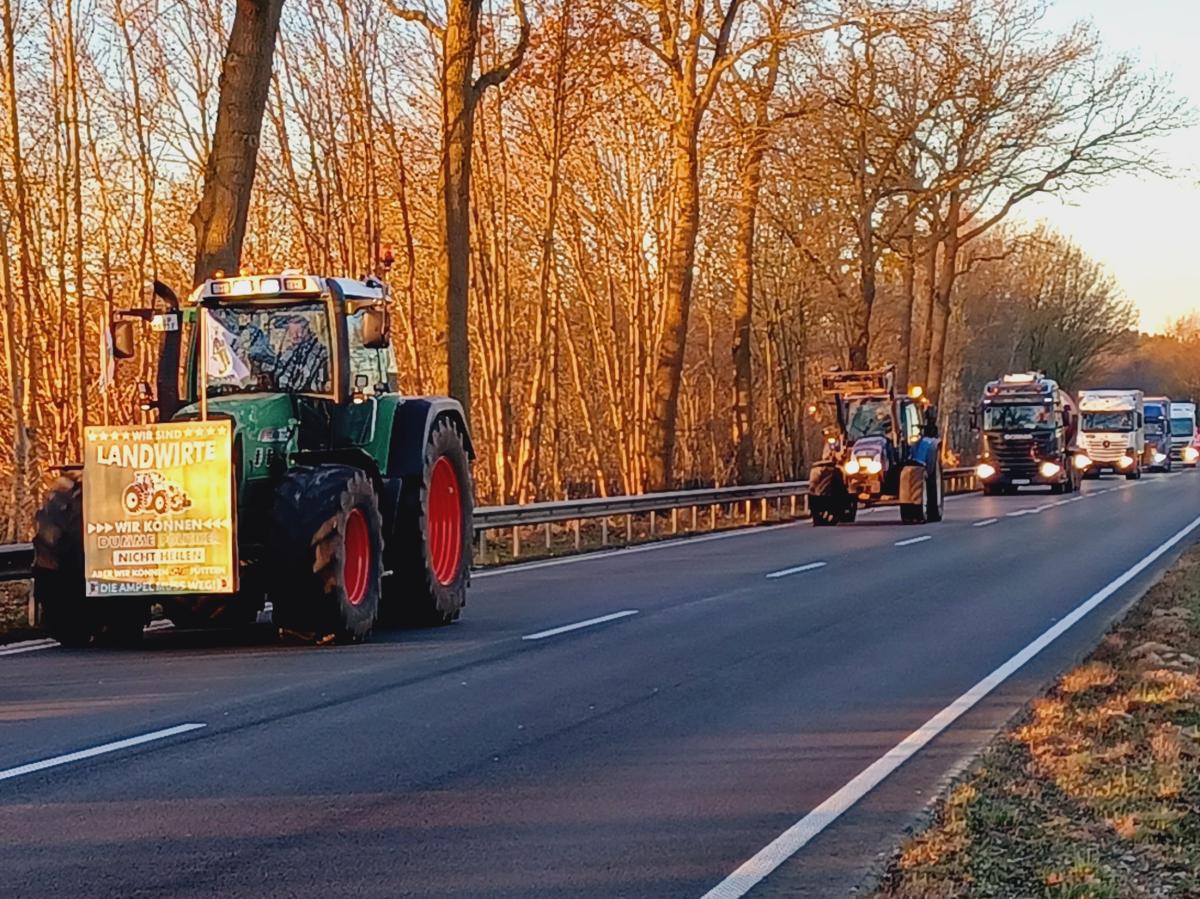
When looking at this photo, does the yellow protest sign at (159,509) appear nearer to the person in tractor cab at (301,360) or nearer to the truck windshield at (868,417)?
the person in tractor cab at (301,360)

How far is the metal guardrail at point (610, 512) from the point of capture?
553 inches

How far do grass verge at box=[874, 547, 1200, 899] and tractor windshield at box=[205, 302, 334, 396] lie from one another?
632cm

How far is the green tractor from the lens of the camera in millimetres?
12008

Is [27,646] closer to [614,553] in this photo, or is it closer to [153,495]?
[153,495]

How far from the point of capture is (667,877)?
625cm

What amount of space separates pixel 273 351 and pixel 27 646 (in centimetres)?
298

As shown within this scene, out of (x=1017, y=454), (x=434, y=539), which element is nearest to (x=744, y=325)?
(x=1017, y=454)

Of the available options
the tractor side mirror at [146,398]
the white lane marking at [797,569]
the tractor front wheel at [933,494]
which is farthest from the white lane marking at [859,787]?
the tractor front wheel at [933,494]

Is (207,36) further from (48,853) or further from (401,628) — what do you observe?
(48,853)

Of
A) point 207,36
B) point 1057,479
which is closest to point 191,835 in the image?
point 207,36

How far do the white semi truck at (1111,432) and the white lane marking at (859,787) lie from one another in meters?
48.9

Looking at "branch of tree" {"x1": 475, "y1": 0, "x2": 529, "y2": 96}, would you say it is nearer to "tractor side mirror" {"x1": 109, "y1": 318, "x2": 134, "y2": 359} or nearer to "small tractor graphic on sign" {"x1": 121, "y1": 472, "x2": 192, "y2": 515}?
"tractor side mirror" {"x1": 109, "y1": 318, "x2": 134, "y2": 359}

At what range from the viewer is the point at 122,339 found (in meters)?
13.1

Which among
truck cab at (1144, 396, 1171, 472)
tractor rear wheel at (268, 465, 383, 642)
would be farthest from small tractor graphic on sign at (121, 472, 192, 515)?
truck cab at (1144, 396, 1171, 472)
